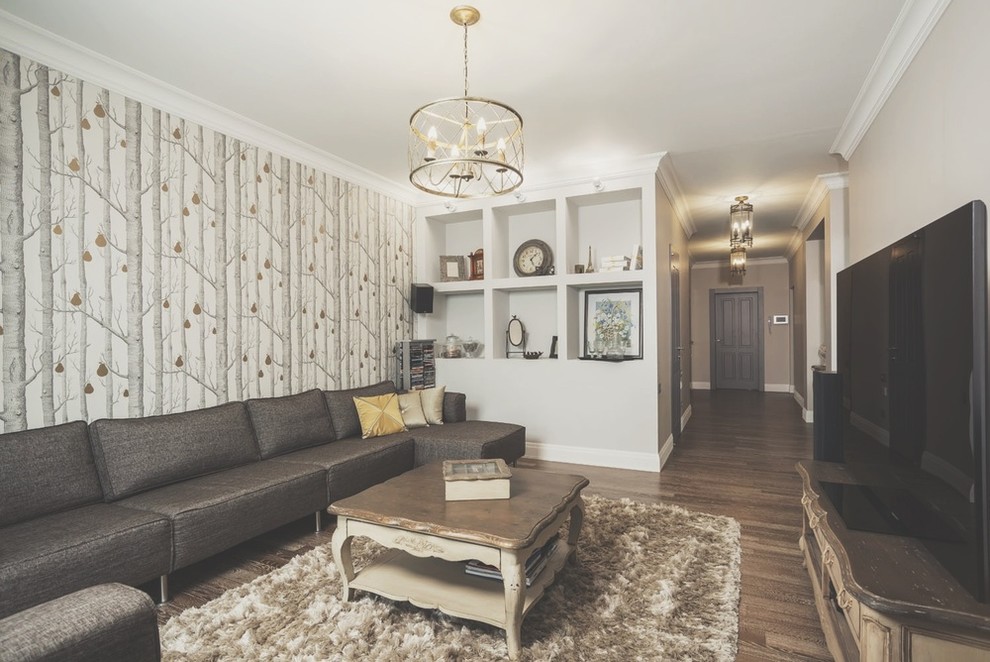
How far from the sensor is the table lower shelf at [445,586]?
198cm

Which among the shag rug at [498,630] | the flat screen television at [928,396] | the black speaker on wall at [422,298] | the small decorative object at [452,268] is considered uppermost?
the small decorative object at [452,268]

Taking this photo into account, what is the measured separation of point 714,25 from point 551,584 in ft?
9.18

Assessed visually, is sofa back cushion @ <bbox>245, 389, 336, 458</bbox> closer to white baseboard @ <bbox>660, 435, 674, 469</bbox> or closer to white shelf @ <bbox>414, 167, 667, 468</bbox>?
white shelf @ <bbox>414, 167, 667, 468</bbox>

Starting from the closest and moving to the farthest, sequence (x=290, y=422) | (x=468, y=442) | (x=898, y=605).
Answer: (x=898, y=605)
(x=290, y=422)
(x=468, y=442)

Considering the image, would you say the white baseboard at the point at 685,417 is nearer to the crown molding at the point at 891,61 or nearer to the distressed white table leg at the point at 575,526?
the crown molding at the point at 891,61

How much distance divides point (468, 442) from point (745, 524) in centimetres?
188

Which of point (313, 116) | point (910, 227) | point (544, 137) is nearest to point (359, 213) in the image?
point (313, 116)

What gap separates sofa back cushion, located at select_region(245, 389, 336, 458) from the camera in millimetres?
3447

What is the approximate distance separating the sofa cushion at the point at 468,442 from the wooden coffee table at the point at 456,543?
1254mm

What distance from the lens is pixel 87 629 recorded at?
1.13 metres

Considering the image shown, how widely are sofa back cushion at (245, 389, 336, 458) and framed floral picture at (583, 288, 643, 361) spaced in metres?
2.45

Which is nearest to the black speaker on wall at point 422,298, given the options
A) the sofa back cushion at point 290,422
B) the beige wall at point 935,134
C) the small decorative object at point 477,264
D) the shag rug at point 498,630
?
the small decorative object at point 477,264

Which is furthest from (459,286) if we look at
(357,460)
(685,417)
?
(685,417)

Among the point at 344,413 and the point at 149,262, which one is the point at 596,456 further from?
the point at 149,262
